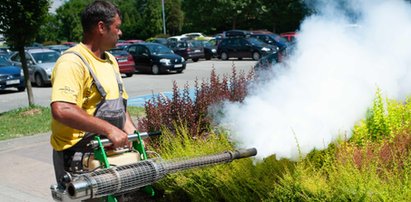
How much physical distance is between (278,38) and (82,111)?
27410mm

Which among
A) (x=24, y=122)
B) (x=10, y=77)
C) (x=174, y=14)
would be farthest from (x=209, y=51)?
(x=174, y=14)

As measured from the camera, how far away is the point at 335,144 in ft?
13.3

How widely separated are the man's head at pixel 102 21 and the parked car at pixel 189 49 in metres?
25.5

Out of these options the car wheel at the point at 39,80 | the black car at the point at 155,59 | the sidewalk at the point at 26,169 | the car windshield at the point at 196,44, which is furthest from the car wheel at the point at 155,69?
the sidewalk at the point at 26,169

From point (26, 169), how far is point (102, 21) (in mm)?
4643

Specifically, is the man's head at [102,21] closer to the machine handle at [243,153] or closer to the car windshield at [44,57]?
the machine handle at [243,153]

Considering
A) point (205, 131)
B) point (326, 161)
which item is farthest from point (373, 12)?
point (205, 131)

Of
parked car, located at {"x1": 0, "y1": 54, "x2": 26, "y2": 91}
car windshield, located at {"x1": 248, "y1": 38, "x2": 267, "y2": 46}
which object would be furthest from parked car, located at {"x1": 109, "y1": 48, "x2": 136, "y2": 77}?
car windshield, located at {"x1": 248, "y1": 38, "x2": 267, "y2": 46}

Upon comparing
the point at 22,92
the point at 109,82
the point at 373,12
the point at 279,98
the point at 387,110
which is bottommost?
the point at 22,92

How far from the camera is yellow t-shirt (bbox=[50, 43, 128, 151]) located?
2.89 m

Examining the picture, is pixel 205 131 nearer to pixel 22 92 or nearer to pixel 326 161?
pixel 326 161

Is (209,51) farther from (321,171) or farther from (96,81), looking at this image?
(96,81)

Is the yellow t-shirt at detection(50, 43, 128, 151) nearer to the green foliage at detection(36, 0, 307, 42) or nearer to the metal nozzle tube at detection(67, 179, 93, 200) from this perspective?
the metal nozzle tube at detection(67, 179, 93, 200)

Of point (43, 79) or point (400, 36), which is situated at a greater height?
point (400, 36)
